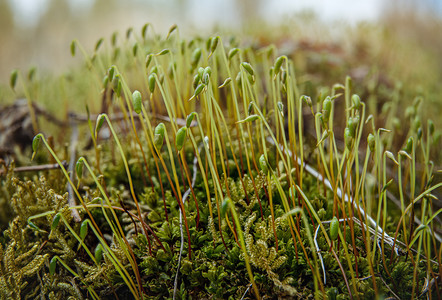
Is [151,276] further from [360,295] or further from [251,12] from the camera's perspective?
[251,12]

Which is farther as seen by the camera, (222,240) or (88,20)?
(88,20)

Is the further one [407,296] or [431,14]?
[431,14]

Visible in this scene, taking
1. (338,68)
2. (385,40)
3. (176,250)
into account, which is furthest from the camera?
(385,40)

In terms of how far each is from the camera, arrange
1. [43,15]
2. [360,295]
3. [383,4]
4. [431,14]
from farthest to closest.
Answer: [43,15], [383,4], [431,14], [360,295]

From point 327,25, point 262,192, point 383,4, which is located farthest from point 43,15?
point 262,192

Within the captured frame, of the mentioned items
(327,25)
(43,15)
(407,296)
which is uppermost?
(43,15)

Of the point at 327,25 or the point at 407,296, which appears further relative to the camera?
the point at 327,25

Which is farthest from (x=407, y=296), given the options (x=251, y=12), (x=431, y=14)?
(x=251, y=12)

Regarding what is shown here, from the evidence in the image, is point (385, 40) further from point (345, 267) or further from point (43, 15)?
point (43, 15)

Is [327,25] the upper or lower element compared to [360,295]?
upper
